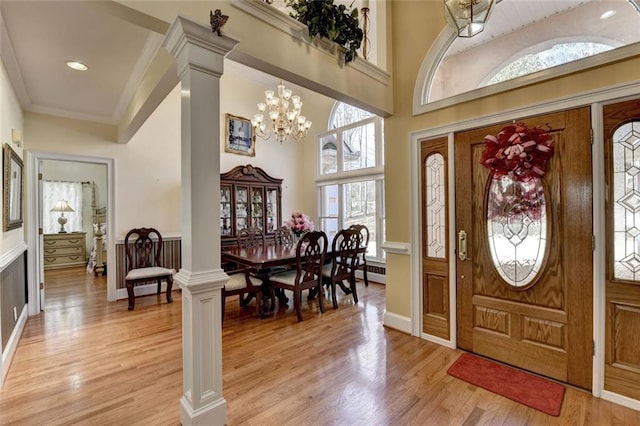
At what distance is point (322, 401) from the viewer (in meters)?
2.04

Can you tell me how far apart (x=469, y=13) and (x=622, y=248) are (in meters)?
1.82

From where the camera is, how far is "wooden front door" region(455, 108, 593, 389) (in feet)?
6.97

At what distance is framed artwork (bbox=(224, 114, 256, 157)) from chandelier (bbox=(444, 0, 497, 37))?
14.9ft

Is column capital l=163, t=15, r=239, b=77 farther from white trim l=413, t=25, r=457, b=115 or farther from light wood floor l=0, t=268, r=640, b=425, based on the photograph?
light wood floor l=0, t=268, r=640, b=425

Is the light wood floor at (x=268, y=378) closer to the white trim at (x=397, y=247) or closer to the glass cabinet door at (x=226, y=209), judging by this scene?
the white trim at (x=397, y=247)

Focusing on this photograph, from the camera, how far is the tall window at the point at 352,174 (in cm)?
543

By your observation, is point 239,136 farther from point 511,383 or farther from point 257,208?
point 511,383

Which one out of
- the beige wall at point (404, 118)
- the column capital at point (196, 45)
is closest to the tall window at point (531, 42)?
the beige wall at point (404, 118)

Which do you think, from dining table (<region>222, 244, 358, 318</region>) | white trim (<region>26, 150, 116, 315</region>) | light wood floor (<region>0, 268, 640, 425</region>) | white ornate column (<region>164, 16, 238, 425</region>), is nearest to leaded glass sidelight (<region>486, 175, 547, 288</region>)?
light wood floor (<region>0, 268, 640, 425</region>)

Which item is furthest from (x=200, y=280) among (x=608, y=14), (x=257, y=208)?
(x=257, y=208)

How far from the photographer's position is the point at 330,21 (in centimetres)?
241

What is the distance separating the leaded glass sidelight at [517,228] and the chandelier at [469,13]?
1.18m

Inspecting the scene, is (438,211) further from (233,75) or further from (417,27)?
(233,75)

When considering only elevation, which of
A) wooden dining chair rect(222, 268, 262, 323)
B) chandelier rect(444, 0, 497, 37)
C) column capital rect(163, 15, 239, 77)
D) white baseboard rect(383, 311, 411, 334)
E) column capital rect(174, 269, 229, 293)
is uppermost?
chandelier rect(444, 0, 497, 37)
